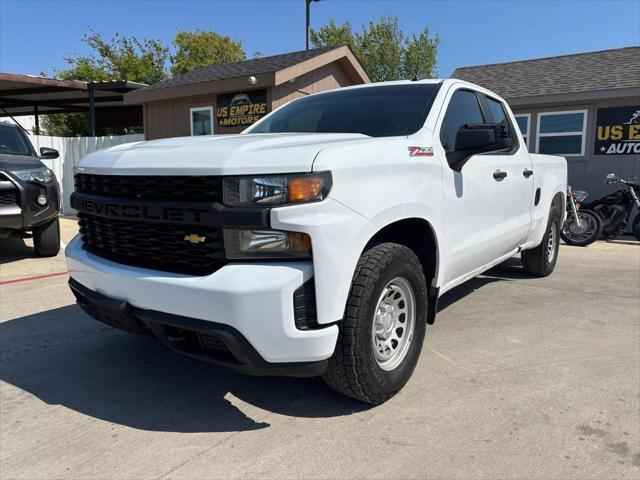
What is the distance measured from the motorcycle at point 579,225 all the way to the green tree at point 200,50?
37.4 meters

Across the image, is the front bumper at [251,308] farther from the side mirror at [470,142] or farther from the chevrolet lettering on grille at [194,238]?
the side mirror at [470,142]

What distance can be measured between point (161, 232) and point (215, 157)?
0.49 m

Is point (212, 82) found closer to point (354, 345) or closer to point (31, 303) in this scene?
point (31, 303)

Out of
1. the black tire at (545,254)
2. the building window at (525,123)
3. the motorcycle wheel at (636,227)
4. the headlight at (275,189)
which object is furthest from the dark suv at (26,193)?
the building window at (525,123)

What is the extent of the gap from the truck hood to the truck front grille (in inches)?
10.8

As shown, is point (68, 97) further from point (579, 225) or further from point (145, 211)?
point (145, 211)

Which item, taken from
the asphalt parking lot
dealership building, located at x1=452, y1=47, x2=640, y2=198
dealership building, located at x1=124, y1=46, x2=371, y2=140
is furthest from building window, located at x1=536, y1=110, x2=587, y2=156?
the asphalt parking lot

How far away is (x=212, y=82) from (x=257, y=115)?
4.41 ft

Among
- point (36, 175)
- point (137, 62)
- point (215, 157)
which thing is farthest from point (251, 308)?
point (137, 62)

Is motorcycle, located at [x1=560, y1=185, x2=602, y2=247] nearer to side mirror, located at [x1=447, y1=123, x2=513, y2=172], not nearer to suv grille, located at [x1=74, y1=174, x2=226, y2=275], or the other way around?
side mirror, located at [x1=447, y1=123, x2=513, y2=172]

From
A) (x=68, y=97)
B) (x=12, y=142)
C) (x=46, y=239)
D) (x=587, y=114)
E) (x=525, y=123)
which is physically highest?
(x=68, y=97)

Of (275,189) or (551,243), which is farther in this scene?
(551,243)

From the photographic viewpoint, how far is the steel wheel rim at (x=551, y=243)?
6.15 m

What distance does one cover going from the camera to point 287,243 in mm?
2350
